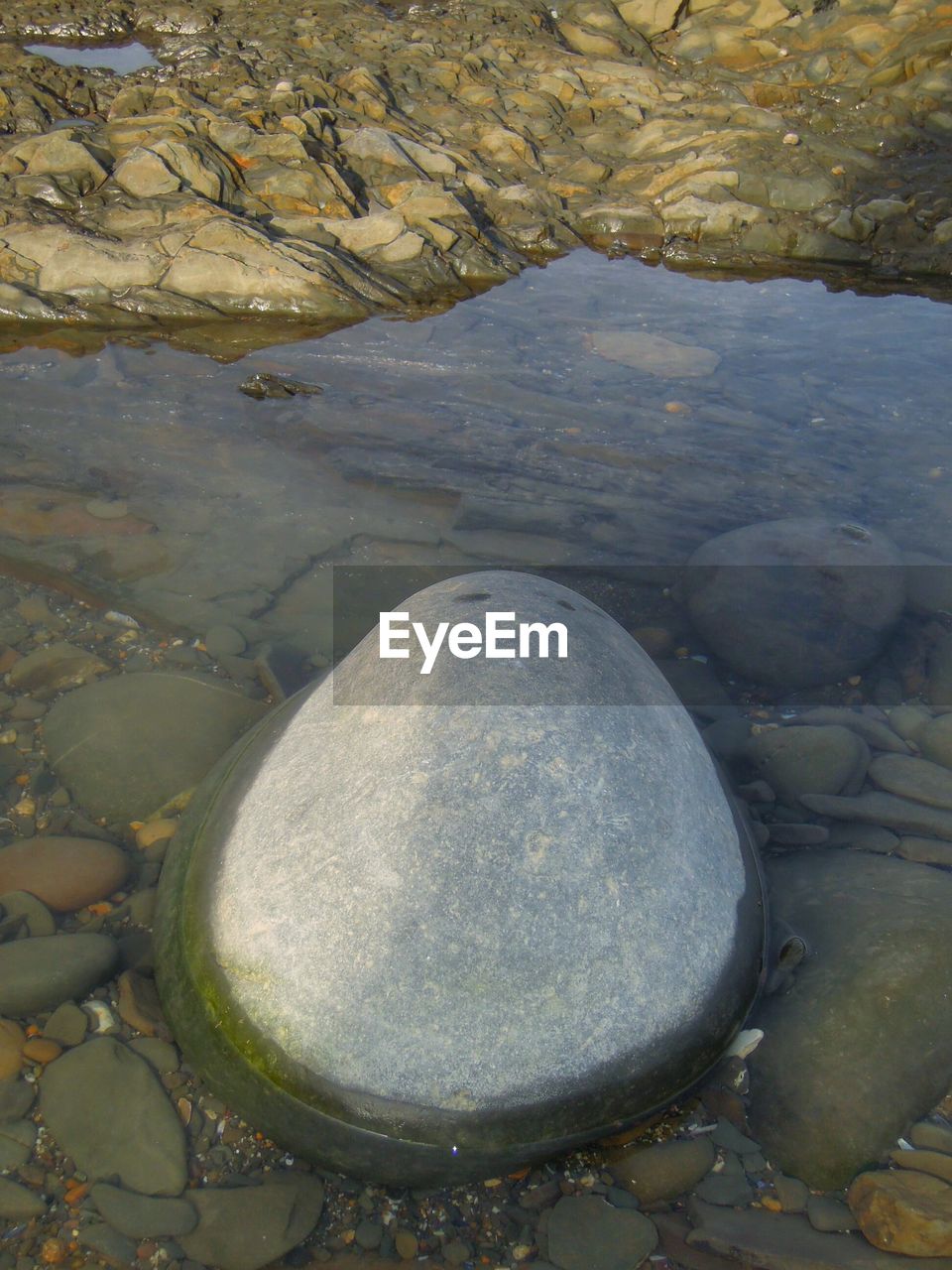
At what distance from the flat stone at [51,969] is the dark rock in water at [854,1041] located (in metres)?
1.94

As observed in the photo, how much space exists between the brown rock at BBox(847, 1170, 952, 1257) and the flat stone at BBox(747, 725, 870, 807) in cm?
148

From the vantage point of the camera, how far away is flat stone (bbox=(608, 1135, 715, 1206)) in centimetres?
254

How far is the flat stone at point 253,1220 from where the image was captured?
7.86 ft

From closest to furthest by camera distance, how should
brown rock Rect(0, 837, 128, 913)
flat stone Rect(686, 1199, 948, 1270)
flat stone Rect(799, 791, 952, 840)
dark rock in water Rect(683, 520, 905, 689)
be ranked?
flat stone Rect(686, 1199, 948, 1270), brown rock Rect(0, 837, 128, 913), flat stone Rect(799, 791, 952, 840), dark rock in water Rect(683, 520, 905, 689)

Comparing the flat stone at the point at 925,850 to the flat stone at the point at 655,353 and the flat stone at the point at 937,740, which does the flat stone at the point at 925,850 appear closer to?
the flat stone at the point at 937,740

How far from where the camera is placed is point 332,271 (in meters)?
8.34

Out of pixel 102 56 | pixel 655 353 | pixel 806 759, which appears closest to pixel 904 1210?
pixel 806 759

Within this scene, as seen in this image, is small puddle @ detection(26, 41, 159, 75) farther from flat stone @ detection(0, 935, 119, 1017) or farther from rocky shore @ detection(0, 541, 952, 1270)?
flat stone @ detection(0, 935, 119, 1017)

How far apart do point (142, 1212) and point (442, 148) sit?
33.8ft

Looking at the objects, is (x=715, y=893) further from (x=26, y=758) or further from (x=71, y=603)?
(x=71, y=603)

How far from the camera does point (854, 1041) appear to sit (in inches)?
105

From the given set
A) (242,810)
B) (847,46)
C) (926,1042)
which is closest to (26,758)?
(242,810)

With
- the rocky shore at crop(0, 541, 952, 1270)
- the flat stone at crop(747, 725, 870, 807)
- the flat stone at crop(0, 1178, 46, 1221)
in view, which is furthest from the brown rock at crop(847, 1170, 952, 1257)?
the flat stone at crop(0, 1178, 46, 1221)

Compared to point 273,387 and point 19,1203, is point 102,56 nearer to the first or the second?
point 273,387
